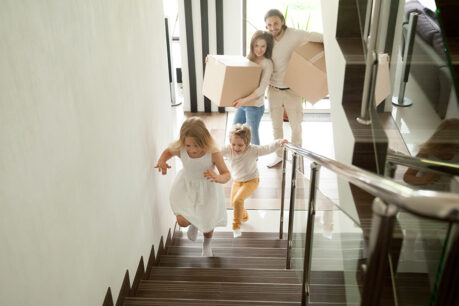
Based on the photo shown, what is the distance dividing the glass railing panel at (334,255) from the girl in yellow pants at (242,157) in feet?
3.87

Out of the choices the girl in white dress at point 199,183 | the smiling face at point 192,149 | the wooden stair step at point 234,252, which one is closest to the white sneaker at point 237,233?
the wooden stair step at point 234,252

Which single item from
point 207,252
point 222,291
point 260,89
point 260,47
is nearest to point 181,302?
point 222,291

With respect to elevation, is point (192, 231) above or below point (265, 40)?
below

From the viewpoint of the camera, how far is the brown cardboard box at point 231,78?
400 centimetres

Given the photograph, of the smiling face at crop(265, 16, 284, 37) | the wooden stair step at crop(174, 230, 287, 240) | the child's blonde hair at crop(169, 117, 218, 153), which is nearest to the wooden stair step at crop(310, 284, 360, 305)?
the child's blonde hair at crop(169, 117, 218, 153)

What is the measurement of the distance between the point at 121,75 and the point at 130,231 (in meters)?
0.91

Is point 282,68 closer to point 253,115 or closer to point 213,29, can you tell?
point 253,115

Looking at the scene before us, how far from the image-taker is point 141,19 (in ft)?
9.22

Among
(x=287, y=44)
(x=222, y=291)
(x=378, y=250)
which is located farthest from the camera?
(x=287, y=44)

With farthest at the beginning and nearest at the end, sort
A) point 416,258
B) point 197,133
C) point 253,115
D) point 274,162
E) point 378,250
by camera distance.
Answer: point 274,162 → point 253,115 → point 197,133 → point 416,258 → point 378,250

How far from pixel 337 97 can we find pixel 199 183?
1.20 m

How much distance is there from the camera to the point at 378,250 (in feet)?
3.12

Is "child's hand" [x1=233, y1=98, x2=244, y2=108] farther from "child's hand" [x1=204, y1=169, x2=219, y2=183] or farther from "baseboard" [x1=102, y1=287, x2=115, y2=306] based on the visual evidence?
"baseboard" [x1=102, y1=287, x2=115, y2=306]

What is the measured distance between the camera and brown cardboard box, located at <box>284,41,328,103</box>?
3.93m
